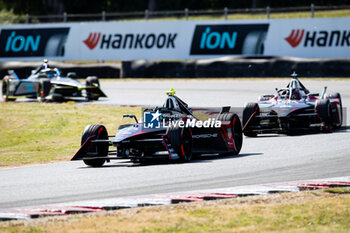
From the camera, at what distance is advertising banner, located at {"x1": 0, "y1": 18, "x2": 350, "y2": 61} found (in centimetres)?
3039

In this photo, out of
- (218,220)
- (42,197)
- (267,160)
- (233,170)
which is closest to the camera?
(218,220)

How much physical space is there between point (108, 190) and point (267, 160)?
3.53 m

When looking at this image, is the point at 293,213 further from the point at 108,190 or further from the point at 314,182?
the point at 108,190

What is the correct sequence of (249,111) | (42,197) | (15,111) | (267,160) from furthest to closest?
(15,111) < (249,111) < (267,160) < (42,197)

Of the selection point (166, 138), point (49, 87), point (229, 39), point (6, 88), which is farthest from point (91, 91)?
point (166, 138)

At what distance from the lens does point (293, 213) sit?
26.1 feet

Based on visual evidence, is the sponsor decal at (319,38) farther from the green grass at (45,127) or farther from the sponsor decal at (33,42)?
the sponsor decal at (33,42)

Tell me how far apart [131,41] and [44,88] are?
10669mm

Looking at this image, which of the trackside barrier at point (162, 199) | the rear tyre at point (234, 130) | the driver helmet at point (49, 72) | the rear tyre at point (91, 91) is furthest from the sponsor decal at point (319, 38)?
the trackside barrier at point (162, 199)

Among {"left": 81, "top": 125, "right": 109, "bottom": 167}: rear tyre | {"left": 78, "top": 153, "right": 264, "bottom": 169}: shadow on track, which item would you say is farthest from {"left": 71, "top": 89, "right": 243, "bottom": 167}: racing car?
{"left": 78, "top": 153, "right": 264, "bottom": 169}: shadow on track

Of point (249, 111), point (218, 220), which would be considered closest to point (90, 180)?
point (218, 220)

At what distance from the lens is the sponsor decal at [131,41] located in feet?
112

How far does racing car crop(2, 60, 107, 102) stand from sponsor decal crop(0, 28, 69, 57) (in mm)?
10789

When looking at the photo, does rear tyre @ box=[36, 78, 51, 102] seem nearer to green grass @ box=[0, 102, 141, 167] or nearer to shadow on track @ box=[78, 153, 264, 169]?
green grass @ box=[0, 102, 141, 167]
